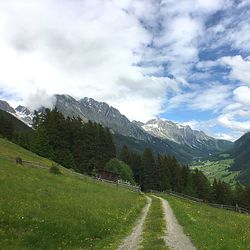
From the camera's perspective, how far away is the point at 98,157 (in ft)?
385

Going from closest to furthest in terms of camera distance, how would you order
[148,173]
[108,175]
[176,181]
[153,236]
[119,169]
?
[153,236] → [108,175] → [119,169] → [148,173] → [176,181]

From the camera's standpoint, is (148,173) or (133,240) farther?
(148,173)

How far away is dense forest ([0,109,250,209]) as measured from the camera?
334 feet

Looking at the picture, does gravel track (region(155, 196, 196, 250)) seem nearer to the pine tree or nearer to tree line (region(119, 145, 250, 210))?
tree line (region(119, 145, 250, 210))

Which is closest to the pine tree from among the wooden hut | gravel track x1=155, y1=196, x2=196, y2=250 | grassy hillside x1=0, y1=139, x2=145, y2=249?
the wooden hut

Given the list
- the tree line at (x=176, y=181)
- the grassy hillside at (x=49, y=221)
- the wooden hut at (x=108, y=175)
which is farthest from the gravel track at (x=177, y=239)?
the tree line at (x=176, y=181)

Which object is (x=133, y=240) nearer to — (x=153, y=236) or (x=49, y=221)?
(x=153, y=236)

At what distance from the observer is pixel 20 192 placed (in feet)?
98.9

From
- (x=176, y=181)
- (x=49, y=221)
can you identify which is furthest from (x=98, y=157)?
(x=49, y=221)

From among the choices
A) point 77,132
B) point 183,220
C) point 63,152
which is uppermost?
point 77,132

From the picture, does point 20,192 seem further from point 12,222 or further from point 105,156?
point 105,156

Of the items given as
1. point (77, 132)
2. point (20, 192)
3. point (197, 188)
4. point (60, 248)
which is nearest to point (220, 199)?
point (197, 188)

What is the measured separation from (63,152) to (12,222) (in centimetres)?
8056

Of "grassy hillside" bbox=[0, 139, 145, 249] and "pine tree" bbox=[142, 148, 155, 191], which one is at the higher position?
"pine tree" bbox=[142, 148, 155, 191]
